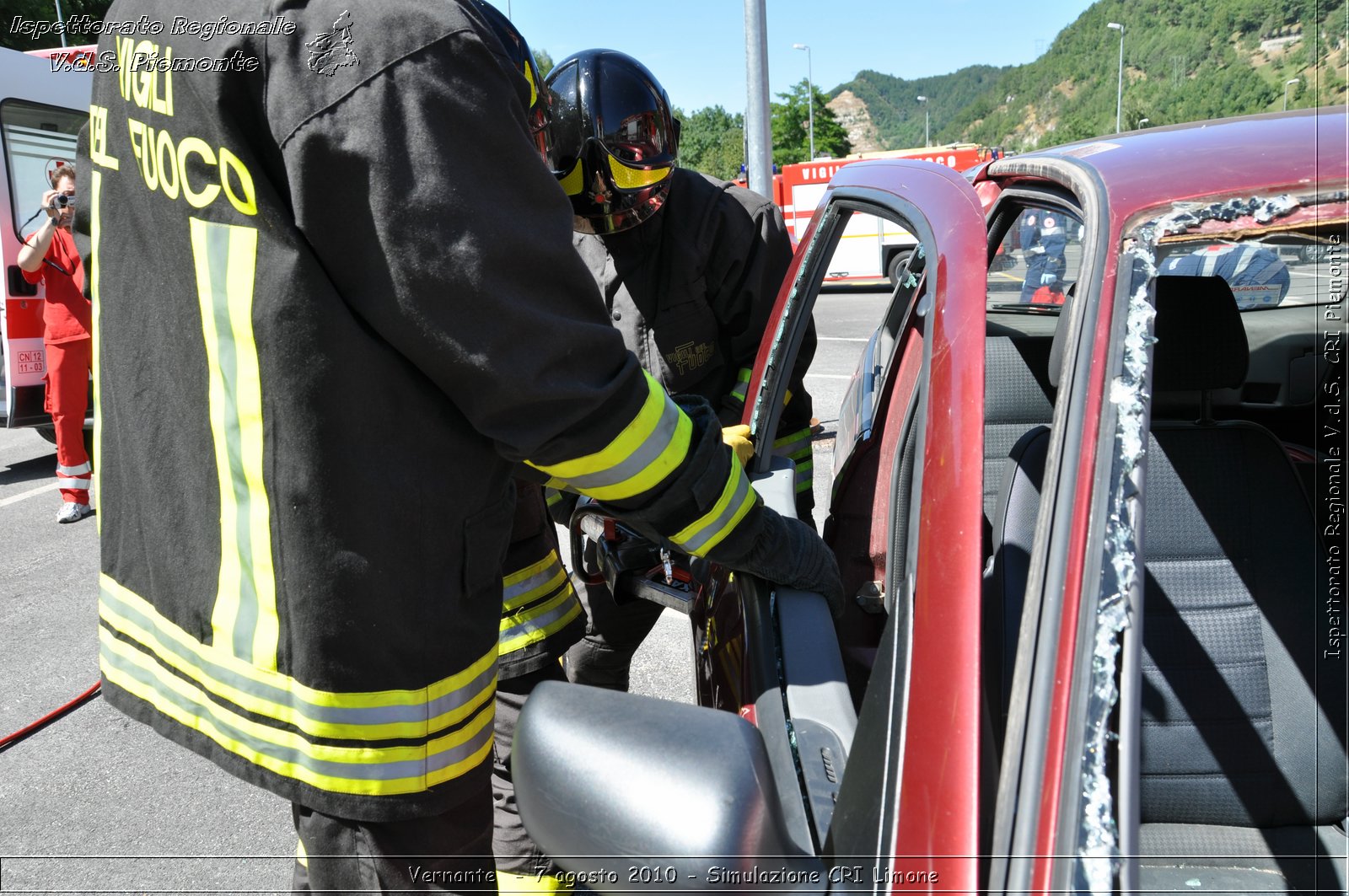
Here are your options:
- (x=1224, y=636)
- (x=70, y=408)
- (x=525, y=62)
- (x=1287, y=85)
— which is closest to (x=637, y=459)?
(x=525, y=62)

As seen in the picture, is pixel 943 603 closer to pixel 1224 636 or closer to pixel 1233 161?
pixel 1233 161

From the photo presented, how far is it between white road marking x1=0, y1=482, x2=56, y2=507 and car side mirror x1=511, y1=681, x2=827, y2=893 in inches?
250

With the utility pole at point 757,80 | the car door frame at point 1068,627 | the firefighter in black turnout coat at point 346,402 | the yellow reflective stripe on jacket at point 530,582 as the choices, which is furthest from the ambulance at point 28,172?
the car door frame at point 1068,627

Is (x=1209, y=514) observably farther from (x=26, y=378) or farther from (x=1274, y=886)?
(x=26, y=378)

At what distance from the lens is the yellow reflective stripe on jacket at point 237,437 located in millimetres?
1129

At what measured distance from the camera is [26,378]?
20.3 feet

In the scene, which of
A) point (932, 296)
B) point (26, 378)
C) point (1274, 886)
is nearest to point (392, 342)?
point (932, 296)

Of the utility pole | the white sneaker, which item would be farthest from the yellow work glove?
the white sneaker

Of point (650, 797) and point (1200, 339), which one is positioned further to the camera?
point (1200, 339)

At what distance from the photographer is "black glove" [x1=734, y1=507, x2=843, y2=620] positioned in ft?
4.84

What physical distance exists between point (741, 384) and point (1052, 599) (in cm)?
188

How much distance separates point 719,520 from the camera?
4.55 ft

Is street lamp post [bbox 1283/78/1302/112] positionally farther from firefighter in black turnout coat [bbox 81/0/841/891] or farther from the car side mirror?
the car side mirror

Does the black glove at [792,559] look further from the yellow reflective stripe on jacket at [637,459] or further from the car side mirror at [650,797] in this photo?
the car side mirror at [650,797]
